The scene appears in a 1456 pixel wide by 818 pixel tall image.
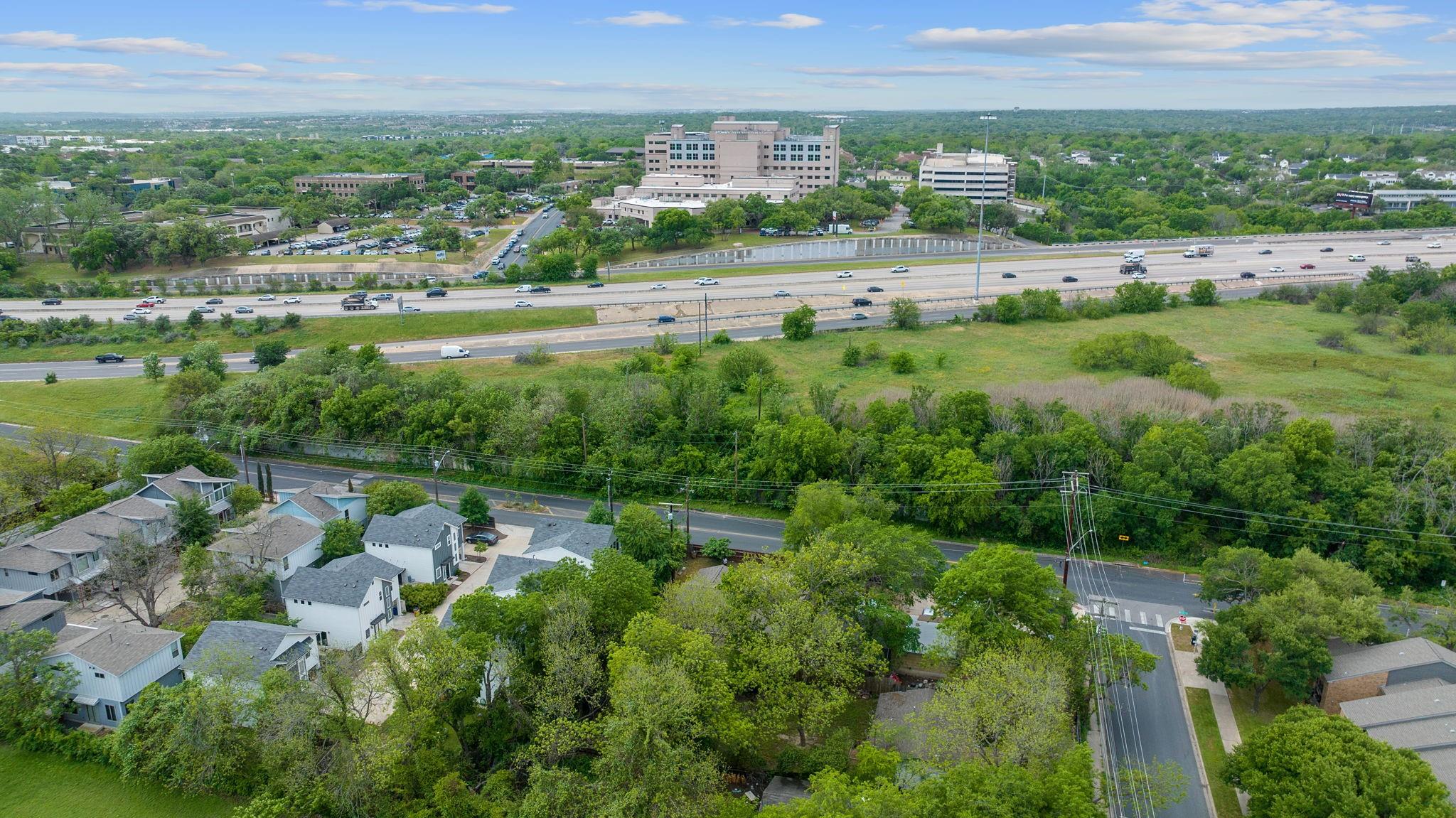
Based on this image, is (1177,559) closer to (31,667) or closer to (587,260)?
(31,667)

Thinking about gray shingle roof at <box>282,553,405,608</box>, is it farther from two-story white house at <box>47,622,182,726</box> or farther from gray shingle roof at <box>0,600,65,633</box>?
gray shingle roof at <box>0,600,65,633</box>

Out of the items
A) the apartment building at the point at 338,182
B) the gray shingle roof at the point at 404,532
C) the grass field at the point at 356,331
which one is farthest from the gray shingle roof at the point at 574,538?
the apartment building at the point at 338,182

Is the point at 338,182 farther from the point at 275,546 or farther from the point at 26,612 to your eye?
the point at 26,612

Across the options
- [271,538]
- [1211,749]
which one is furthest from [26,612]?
[1211,749]

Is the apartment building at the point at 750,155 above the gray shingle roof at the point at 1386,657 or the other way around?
above

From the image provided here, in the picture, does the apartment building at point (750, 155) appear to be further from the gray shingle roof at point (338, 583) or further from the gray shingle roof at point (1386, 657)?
the gray shingle roof at point (1386, 657)
